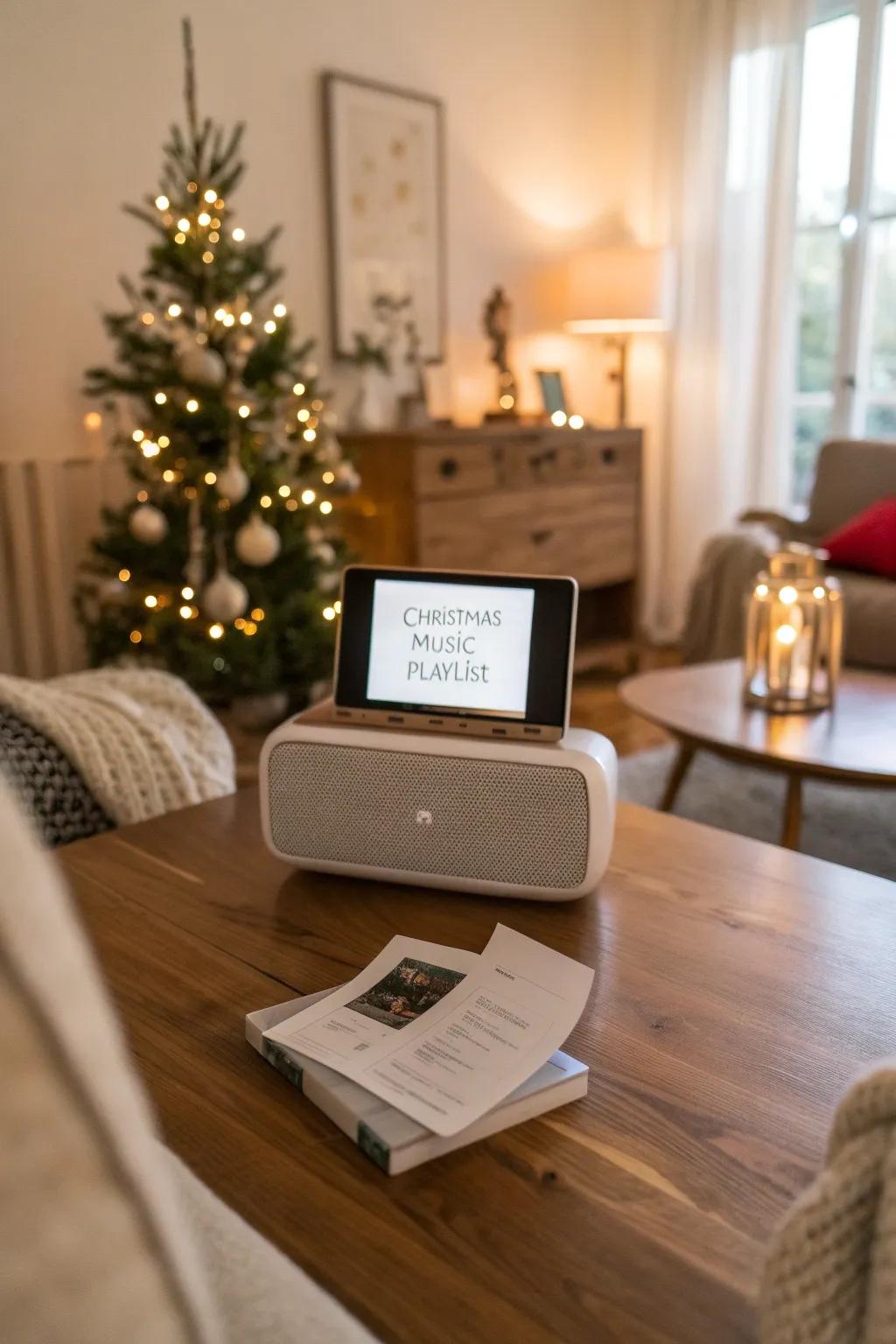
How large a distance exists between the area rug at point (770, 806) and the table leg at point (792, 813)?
32cm

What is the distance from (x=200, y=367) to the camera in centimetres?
236

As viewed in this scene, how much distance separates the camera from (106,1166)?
29cm

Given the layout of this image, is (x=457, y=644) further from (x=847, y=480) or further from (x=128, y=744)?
(x=847, y=480)

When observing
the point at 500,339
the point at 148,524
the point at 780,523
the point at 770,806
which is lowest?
the point at 770,806

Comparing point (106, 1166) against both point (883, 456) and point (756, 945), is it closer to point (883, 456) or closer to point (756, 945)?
point (756, 945)

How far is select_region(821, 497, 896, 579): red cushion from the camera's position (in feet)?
9.99

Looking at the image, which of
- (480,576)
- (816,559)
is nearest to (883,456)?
(816,559)

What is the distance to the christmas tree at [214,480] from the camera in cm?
246

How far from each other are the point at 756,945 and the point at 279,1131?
0.44 meters

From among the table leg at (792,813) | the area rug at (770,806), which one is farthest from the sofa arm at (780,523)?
the table leg at (792,813)

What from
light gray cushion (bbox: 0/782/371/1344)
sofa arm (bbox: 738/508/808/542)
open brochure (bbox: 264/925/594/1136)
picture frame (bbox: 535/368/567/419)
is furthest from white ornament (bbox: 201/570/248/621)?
light gray cushion (bbox: 0/782/371/1344)

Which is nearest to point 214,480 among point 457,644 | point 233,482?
point 233,482

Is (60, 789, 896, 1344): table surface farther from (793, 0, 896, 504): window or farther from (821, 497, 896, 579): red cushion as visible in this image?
(793, 0, 896, 504): window

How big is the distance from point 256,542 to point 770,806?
4.48ft
